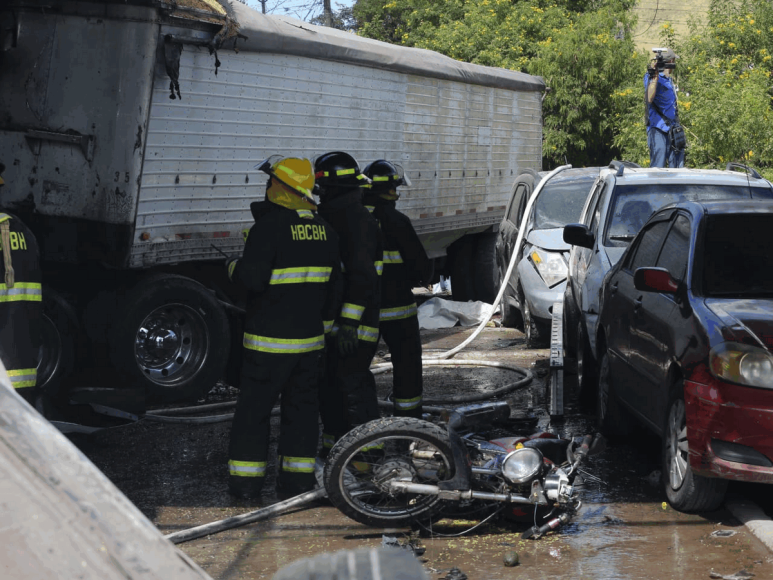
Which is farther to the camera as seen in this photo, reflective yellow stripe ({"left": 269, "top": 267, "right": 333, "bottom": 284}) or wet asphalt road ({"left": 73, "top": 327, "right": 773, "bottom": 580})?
reflective yellow stripe ({"left": 269, "top": 267, "right": 333, "bottom": 284})

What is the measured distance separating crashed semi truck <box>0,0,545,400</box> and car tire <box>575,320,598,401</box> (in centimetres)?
285

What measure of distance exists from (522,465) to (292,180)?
80.0 inches

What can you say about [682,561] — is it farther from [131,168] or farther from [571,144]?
[571,144]

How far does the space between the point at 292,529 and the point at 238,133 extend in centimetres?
489

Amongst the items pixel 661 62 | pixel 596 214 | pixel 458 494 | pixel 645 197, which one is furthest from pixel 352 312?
pixel 661 62

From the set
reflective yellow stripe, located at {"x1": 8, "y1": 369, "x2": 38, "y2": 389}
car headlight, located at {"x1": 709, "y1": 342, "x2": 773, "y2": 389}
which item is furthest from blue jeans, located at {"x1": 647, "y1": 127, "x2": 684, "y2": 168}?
reflective yellow stripe, located at {"x1": 8, "y1": 369, "x2": 38, "y2": 389}

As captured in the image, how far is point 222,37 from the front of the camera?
8.91 m

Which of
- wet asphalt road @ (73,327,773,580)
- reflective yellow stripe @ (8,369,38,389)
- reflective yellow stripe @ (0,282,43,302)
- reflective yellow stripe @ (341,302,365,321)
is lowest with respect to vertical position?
wet asphalt road @ (73,327,773,580)

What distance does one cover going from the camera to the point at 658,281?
5.87 metres

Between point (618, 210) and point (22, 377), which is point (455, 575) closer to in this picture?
point (22, 377)

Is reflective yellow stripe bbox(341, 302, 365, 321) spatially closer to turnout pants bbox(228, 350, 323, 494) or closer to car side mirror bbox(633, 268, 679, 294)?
turnout pants bbox(228, 350, 323, 494)

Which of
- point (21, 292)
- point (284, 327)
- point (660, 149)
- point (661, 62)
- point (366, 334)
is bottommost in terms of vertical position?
point (366, 334)

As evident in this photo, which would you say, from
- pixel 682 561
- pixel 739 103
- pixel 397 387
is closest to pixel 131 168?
pixel 397 387

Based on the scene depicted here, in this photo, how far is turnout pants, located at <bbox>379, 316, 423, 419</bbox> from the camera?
24.0ft
